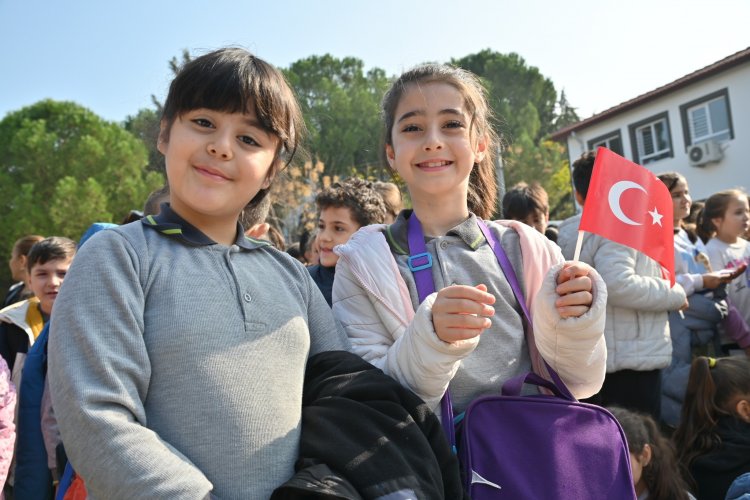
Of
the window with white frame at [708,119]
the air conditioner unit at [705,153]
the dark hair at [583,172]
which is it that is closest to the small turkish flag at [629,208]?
the dark hair at [583,172]

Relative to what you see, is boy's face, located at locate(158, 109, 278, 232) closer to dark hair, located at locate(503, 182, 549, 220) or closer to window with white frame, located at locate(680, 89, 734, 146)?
dark hair, located at locate(503, 182, 549, 220)

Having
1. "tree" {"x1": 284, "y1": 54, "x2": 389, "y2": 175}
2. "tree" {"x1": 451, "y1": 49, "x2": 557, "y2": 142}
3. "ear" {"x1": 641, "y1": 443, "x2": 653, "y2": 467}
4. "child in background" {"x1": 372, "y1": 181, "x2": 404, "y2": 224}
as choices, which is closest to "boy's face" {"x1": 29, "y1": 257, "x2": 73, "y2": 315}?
"child in background" {"x1": 372, "y1": 181, "x2": 404, "y2": 224}

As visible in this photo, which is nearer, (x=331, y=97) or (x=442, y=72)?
(x=442, y=72)

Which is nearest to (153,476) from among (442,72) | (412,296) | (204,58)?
(412,296)

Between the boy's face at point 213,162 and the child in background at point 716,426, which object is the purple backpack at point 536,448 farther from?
the child in background at point 716,426

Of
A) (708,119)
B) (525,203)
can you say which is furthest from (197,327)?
(708,119)

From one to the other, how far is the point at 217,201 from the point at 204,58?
41cm

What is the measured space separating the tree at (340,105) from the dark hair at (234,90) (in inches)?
883

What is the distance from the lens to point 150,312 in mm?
1381

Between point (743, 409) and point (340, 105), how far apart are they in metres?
29.3

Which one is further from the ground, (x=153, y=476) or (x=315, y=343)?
(x=315, y=343)

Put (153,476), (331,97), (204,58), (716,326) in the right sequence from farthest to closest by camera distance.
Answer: (331,97)
(716,326)
(204,58)
(153,476)

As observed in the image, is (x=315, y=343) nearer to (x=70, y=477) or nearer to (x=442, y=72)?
(x=70, y=477)

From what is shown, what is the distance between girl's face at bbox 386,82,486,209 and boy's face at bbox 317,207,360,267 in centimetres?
168
